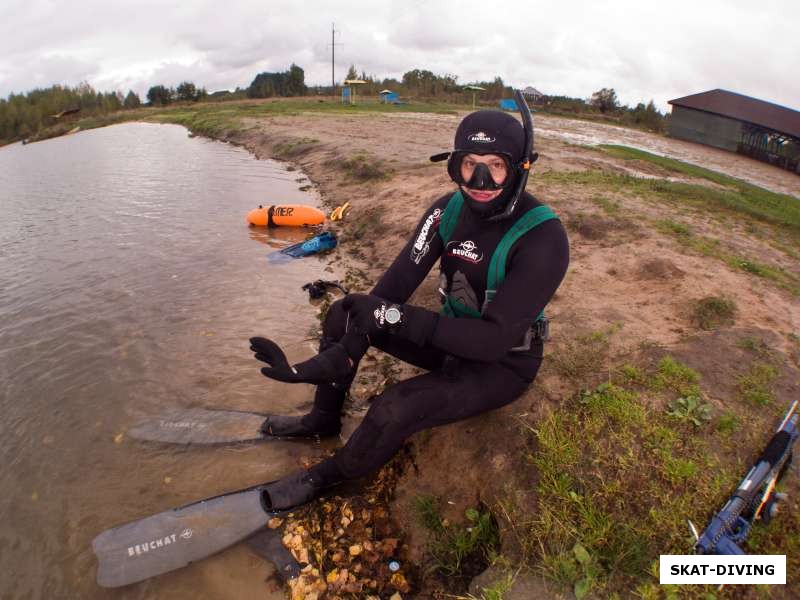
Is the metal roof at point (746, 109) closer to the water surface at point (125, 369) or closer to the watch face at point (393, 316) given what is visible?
the water surface at point (125, 369)

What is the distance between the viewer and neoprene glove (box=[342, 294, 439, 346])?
119 inches

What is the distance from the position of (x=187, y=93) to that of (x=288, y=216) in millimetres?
67243

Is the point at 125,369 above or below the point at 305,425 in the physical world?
below

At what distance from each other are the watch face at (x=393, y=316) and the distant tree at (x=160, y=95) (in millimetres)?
77356

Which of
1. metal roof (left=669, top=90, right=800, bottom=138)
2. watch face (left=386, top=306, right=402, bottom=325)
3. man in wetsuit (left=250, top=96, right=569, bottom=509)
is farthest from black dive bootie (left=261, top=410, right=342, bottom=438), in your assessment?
metal roof (left=669, top=90, right=800, bottom=138)

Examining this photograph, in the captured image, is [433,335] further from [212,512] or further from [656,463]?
[212,512]

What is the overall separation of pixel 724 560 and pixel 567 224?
635cm

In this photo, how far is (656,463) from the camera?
10.6 feet

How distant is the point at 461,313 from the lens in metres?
3.61

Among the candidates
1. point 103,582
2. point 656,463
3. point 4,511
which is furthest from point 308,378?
point 4,511

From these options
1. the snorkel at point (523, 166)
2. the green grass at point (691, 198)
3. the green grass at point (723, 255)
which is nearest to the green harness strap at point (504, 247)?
the snorkel at point (523, 166)

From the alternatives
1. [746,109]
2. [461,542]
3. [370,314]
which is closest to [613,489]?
[461,542]

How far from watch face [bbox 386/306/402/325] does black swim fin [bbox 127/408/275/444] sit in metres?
2.22

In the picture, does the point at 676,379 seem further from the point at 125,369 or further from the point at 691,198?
the point at 691,198
